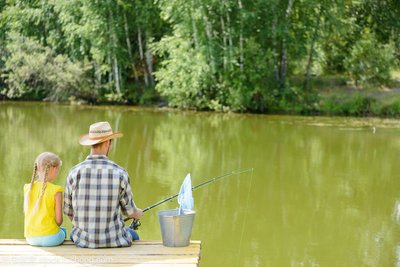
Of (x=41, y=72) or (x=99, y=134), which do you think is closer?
(x=99, y=134)

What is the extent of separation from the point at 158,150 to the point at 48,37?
46.9 feet

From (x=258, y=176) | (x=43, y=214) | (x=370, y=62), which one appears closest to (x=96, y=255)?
(x=43, y=214)

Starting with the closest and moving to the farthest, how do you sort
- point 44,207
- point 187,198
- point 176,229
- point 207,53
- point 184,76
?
point 44,207 → point 176,229 → point 187,198 → point 207,53 → point 184,76

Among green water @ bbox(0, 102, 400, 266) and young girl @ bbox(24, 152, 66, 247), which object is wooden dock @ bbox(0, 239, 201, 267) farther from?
green water @ bbox(0, 102, 400, 266)

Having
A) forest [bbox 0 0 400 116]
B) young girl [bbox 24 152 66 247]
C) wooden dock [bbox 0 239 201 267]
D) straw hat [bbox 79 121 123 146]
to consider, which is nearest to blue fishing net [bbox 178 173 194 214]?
wooden dock [bbox 0 239 201 267]

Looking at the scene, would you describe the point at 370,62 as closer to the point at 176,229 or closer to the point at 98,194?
the point at 176,229

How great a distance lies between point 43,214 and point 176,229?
87cm

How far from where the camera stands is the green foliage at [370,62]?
76.6 feet

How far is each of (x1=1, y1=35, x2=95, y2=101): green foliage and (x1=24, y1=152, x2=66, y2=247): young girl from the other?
20208mm

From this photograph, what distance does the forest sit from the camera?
22.0 m

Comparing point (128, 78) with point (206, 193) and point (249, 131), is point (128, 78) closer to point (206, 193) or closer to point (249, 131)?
point (249, 131)

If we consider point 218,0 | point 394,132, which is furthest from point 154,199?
point 218,0

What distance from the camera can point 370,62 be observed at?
23609 mm

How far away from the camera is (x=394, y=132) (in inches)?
690
